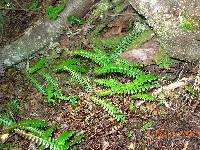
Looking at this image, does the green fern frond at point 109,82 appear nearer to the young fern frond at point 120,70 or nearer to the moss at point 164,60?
the young fern frond at point 120,70

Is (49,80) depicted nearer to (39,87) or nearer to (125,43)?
(39,87)

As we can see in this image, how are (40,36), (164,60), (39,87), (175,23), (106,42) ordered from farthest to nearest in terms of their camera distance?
(40,36) < (106,42) < (39,87) < (164,60) < (175,23)

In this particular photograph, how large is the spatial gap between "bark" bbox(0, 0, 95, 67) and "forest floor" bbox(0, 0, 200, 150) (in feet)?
2.43

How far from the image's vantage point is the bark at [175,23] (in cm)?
413

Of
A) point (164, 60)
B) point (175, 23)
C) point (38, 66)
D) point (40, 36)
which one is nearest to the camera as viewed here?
point (175, 23)

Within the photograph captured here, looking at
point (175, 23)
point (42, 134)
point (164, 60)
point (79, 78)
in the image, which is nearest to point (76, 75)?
point (79, 78)

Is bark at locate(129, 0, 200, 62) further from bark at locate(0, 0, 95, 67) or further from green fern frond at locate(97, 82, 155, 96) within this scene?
bark at locate(0, 0, 95, 67)

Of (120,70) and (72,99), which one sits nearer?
(120,70)

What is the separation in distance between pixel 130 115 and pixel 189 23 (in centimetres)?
137

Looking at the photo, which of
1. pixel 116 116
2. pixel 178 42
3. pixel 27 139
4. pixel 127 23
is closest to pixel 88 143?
pixel 116 116

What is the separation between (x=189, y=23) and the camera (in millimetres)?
4184
